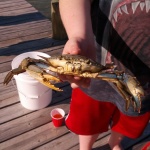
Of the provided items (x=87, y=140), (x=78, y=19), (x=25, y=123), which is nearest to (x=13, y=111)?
(x=25, y=123)

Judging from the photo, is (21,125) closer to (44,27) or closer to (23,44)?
(23,44)

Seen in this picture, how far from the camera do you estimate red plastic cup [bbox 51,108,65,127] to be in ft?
10.7

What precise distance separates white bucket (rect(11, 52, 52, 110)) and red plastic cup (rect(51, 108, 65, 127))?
0.25m

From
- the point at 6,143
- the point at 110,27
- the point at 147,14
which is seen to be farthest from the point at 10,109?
the point at 147,14

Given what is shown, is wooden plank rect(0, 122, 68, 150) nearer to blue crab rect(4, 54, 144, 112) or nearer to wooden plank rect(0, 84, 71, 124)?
wooden plank rect(0, 84, 71, 124)

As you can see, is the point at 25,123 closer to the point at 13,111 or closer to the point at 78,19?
the point at 13,111

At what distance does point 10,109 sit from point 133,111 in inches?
80.0

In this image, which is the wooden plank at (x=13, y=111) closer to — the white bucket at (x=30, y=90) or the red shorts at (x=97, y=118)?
the white bucket at (x=30, y=90)

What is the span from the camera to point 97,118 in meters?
2.39

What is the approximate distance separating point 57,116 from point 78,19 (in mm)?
1892

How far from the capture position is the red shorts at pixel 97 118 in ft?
7.56

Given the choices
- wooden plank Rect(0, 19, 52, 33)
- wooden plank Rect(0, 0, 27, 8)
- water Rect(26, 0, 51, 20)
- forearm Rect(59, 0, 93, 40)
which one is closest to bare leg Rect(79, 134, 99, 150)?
forearm Rect(59, 0, 93, 40)

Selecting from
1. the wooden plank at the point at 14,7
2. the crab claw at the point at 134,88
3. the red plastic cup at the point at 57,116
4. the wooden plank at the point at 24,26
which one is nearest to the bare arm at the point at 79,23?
the crab claw at the point at 134,88

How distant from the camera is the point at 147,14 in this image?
5.55 ft
